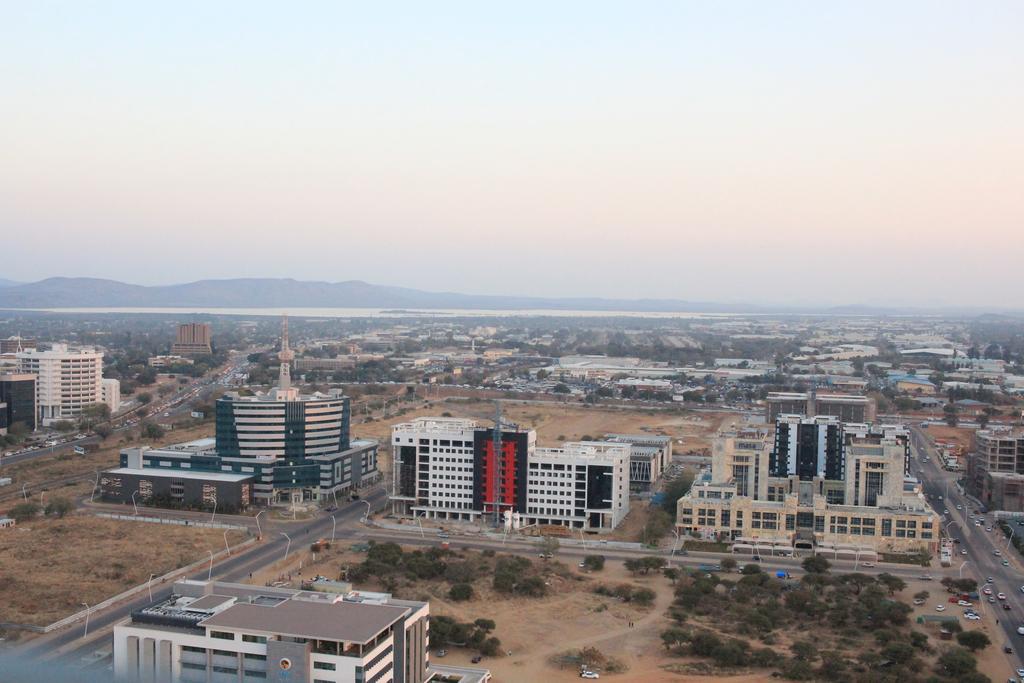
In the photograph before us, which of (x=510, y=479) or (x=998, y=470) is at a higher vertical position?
(x=510, y=479)

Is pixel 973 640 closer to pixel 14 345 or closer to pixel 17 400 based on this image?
pixel 17 400

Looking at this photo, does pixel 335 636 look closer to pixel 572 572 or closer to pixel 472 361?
pixel 572 572

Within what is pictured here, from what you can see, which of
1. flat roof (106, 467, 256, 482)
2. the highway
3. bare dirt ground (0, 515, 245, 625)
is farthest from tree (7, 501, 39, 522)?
the highway

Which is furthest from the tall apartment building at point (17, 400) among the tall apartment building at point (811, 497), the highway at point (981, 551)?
the highway at point (981, 551)

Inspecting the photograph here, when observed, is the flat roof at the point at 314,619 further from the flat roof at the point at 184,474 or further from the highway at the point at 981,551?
the flat roof at the point at 184,474

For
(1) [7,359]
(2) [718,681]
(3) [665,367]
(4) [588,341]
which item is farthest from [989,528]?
(4) [588,341]

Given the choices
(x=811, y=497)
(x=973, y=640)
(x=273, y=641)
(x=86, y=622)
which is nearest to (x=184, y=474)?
(x=86, y=622)

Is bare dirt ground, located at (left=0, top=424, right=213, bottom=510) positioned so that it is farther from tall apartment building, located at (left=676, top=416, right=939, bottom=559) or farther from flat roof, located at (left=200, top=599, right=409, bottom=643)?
tall apartment building, located at (left=676, top=416, right=939, bottom=559)
